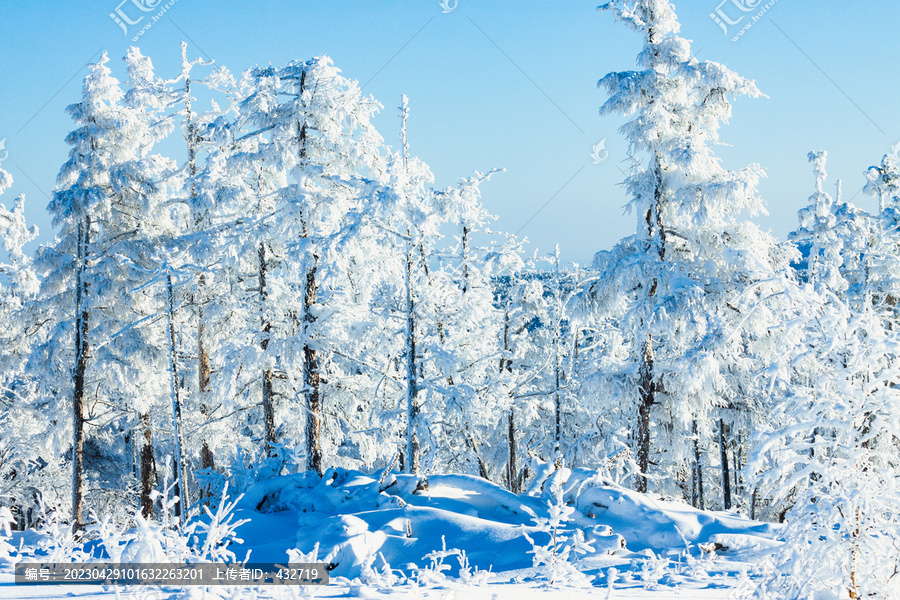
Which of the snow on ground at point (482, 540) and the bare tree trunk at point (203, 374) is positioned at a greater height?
the bare tree trunk at point (203, 374)

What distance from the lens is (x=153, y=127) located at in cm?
1514

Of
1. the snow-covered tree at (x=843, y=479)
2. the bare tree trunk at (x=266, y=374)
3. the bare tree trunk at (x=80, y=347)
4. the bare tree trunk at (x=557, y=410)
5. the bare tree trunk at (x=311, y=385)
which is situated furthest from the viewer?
the bare tree trunk at (x=557, y=410)

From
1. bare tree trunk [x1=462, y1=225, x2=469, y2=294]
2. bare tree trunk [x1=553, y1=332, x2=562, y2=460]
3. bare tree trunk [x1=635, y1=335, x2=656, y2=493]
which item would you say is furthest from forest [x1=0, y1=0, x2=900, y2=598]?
bare tree trunk [x1=553, y1=332, x2=562, y2=460]

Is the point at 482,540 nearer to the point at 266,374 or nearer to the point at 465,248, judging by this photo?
the point at 266,374

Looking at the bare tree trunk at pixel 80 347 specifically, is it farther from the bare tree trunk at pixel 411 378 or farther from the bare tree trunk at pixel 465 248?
the bare tree trunk at pixel 465 248

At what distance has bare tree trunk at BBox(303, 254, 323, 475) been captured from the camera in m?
13.1

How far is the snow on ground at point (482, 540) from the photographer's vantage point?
5688 millimetres

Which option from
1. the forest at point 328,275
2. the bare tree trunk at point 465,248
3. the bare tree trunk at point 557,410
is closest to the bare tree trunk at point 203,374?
the forest at point 328,275

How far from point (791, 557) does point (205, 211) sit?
15.3 metres

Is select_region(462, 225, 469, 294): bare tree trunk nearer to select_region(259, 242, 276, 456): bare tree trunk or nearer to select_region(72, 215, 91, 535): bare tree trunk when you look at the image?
select_region(259, 242, 276, 456): bare tree trunk

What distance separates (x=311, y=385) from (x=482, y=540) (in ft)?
21.3

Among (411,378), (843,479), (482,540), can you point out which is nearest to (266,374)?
(411,378)

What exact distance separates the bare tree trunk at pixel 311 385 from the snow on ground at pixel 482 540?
209 cm

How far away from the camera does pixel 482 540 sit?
8320 mm
